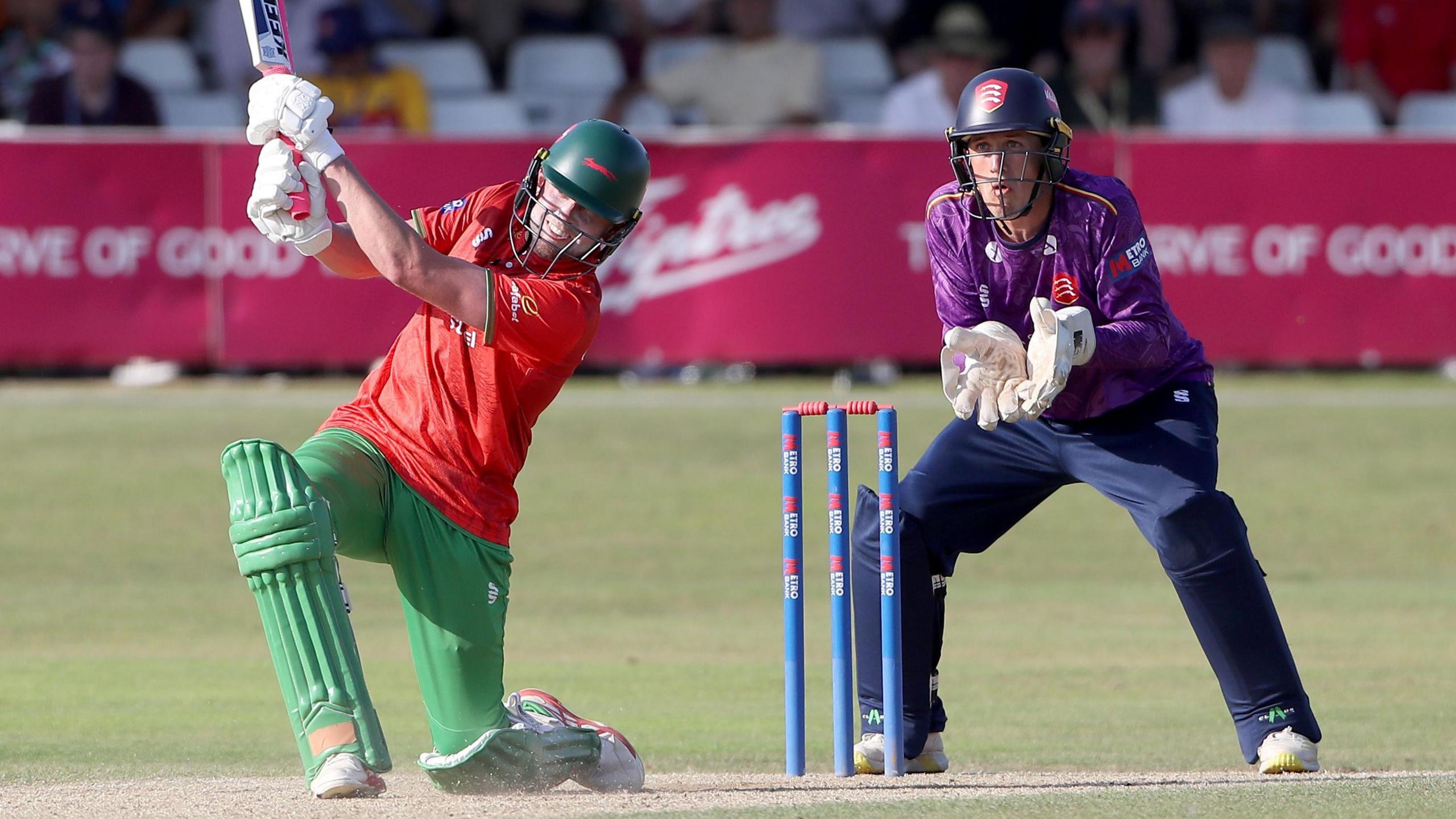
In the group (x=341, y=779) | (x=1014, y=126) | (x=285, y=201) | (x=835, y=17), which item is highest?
A: (x=835, y=17)

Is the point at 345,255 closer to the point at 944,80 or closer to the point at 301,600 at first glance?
the point at 301,600

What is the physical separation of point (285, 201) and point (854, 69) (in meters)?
10.1

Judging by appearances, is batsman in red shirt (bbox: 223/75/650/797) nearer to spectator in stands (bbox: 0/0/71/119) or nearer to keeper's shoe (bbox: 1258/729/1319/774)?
keeper's shoe (bbox: 1258/729/1319/774)

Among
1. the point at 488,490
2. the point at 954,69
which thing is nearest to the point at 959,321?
the point at 488,490

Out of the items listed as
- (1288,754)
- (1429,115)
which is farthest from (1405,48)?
(1288,754)

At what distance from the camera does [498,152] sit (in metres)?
12.0

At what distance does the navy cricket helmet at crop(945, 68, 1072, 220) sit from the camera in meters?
5.26

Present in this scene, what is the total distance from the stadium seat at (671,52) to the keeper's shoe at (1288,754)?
9649 mm

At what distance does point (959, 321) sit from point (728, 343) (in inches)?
265

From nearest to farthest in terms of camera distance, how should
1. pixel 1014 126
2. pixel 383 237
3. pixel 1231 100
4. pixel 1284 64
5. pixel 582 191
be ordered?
pixel 383 237 → pixel 582 191 → pixel 1014 126 → pixel 1231 100 → pixel 1284 64

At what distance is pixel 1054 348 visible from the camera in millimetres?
4953

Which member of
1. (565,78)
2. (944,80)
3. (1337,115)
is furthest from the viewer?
(565,78)

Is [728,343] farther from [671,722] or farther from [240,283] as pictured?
[671,722]

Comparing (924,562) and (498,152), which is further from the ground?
(498,152)
